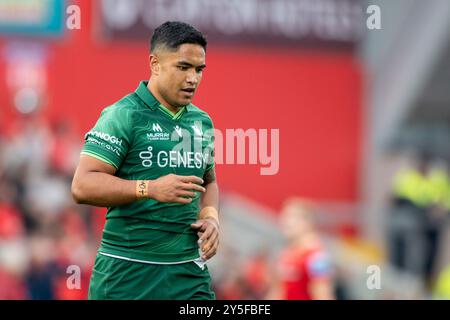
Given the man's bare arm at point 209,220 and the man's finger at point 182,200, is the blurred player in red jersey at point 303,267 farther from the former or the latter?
the man's finger at point 182,200

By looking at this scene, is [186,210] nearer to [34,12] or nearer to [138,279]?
[138,279]

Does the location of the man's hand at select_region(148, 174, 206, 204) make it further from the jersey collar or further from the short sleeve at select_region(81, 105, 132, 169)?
the jersey collar

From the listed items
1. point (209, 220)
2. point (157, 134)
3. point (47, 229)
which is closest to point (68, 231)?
point (47, 229)

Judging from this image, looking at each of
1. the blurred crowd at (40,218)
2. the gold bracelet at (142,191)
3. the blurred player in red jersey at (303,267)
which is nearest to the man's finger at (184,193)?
the gold bracelet at (142,191)

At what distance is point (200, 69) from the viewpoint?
499 centimetres

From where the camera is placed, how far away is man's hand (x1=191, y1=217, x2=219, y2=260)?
4.95 meters

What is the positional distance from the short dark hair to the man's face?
0.02m

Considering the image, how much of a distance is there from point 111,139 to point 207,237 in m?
0.60

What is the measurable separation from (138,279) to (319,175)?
50.1 ft

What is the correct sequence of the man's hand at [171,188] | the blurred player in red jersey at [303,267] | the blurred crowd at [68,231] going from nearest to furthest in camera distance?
the man's hand at [171,188]
the blurred player in red jersey at [303,267]
the blurred crowd at [68,231]

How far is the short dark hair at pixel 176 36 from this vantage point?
4934 mm

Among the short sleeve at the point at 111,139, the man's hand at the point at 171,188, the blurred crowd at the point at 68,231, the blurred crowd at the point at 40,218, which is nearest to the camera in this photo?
the man's hand at the point at 171,188

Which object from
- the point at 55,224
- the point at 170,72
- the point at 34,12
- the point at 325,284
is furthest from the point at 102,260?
the point at 34,12

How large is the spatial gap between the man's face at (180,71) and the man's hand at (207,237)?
0.54 meters
